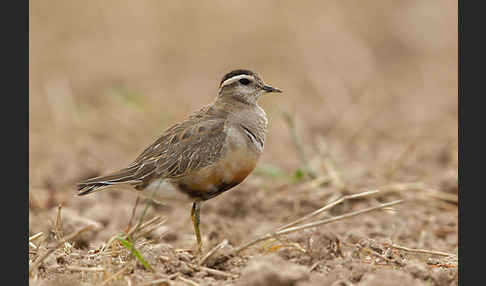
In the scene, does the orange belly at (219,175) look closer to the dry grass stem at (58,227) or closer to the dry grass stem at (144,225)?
the dry grass stem at (144,225)

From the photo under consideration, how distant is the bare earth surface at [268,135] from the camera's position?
512 cm

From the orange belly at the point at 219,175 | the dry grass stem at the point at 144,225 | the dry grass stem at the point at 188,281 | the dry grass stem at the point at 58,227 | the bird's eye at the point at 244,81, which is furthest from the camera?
the bird's eye at the point at 244,81

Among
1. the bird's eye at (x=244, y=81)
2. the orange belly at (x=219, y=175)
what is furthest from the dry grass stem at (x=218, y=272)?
the bird's eye at (x=244, y=81)

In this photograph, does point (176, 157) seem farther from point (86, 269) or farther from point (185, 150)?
point (86, 269)

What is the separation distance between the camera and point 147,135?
417 inches

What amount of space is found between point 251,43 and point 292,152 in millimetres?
4542

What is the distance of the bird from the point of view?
18.8ft

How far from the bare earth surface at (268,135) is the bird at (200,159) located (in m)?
0.19

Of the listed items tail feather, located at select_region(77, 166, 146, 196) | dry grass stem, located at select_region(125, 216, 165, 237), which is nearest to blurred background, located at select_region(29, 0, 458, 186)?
tail feather, located at select_region(77, 166, 146, 196)

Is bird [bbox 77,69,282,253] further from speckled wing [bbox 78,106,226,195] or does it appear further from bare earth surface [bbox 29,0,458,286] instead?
bare earth surface [bbox 29,0,458,286]

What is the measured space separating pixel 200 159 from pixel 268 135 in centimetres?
542

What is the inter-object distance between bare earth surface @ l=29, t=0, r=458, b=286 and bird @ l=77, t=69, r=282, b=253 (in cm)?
19

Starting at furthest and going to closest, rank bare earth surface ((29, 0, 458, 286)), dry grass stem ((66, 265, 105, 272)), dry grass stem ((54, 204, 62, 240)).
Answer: dry grass stem ((54, 204, 62, 240)) → bare earth surface ((29, 0, 458, 286)) → dry grass stem ((66, 265, 105, 272))

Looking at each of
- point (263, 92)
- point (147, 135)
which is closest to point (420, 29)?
point (147, 135)
